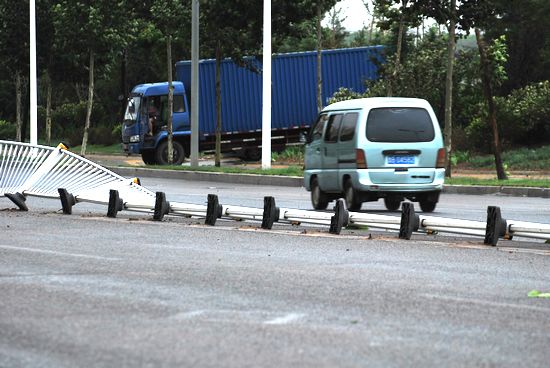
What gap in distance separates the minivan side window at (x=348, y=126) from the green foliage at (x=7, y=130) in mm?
57244

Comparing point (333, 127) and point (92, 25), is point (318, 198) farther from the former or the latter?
Result: point (92, 25)

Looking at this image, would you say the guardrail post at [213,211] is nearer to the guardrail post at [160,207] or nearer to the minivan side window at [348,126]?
the guardrail post at [160,207]

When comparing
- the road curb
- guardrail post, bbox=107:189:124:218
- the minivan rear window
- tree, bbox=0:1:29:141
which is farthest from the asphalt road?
tree, bbox=0:1:29:141

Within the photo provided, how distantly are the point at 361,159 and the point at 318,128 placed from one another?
2.02 meters

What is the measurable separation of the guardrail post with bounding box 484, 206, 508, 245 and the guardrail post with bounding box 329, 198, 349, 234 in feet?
6.49

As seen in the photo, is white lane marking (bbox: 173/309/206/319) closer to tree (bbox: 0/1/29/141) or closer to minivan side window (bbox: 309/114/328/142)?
minivan side window (bbox: 309/114/328/142)

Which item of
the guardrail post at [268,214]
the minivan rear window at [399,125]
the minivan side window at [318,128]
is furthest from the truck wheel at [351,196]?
the guardrail post at [268,214]

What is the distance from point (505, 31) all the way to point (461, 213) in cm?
3056

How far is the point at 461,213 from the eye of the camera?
21.1 m

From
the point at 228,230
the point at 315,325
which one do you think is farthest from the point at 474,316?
the point at 228,230

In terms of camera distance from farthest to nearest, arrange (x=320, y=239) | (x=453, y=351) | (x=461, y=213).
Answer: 1. (x=461, y=213)
2. (x=320, y=239)
3. (x=453, y=351)

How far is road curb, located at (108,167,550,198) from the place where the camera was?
90.8 ft

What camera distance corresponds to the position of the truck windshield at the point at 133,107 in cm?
4634

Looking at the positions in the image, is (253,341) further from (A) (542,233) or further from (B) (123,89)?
(B) (123,89)
